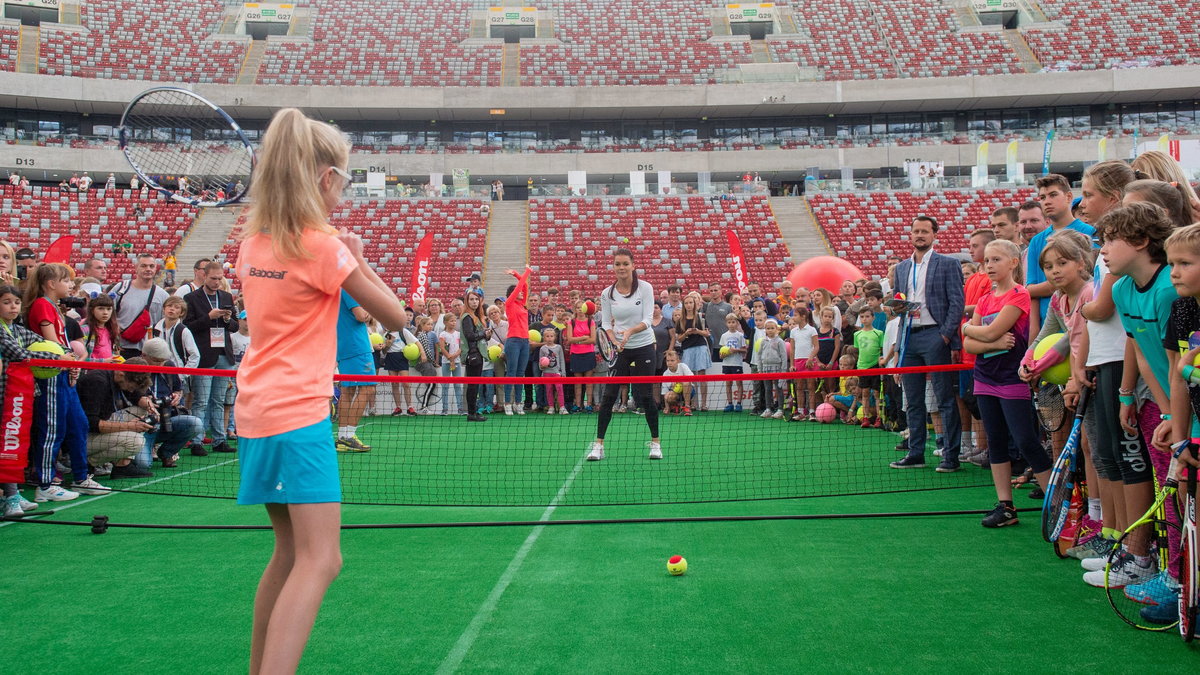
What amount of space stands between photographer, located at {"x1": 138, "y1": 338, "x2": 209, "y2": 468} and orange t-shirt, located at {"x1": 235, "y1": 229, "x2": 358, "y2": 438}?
22.1ft

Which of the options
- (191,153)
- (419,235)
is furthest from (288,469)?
(419,235)

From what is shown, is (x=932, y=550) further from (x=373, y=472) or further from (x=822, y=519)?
(x=373, y=472)

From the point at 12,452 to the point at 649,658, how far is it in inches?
209

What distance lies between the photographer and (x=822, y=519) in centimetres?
593

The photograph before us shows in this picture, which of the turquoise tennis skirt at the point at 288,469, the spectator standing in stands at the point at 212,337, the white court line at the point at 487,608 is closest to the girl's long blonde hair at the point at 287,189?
the turquoise tennis skirt at the point at 288,469

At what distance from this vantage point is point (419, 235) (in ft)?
116

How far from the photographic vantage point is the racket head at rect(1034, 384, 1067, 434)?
18.4 feet

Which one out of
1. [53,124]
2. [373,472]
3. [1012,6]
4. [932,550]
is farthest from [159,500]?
[1012,6]

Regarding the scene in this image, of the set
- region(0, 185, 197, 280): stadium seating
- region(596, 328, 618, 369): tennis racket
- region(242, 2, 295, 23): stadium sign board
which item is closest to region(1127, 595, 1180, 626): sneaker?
region(596, 328, 618, 369): tennis racket

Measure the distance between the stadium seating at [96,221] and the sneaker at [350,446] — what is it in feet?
86.9

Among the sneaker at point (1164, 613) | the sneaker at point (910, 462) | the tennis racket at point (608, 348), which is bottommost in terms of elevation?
the sneaker at point (910, 462)

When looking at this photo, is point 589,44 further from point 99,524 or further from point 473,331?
point 99,524

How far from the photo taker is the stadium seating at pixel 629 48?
4750 cm

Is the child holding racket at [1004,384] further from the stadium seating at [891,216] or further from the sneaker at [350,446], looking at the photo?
the stadium seating at [891,216]
